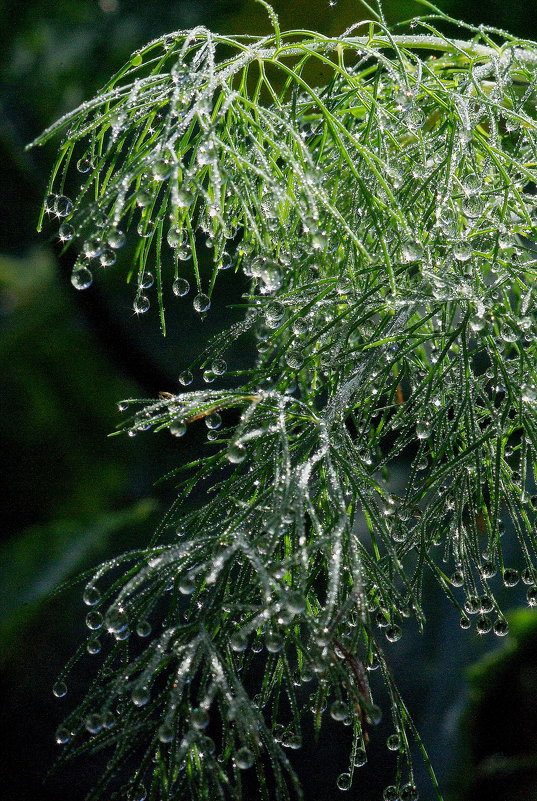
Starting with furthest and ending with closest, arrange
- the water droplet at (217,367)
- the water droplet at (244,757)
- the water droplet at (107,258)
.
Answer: the water droplet at (217,367)
the water droplet at (107,258)
the water droplet at (244,757)

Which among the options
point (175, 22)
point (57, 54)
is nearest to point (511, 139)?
point (175, 22)

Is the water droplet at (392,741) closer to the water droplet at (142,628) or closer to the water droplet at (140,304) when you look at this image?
the water droplet at (142,628)

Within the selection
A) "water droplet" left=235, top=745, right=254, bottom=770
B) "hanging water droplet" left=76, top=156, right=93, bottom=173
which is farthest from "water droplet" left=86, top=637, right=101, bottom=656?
"hanging water droplet" left=76, top=156, right=93, bottom=173

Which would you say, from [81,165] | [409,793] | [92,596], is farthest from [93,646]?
[81,165]

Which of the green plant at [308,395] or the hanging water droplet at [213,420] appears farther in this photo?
the hanging water droplet at [213,420]

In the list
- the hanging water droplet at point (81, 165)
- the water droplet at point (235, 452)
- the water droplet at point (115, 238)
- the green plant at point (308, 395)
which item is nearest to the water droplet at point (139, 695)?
the green plant at point (308, 395)
